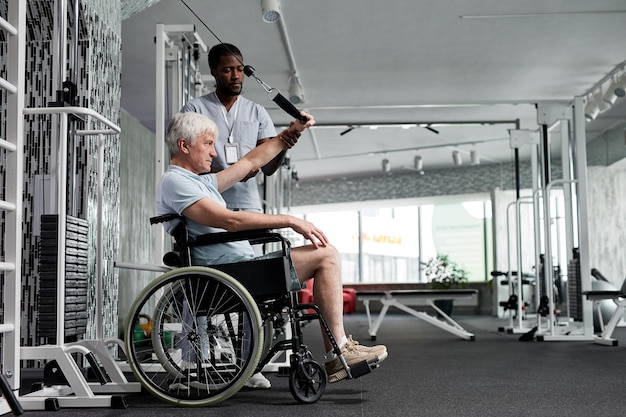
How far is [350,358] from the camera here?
2.58m

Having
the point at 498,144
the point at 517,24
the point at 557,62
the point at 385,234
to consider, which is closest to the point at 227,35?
the point at 517,24

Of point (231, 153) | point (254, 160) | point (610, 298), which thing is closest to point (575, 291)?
point (610, 298)

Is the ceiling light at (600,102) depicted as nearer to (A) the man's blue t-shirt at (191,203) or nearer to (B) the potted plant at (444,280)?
(B) the potted plant at (444,280)

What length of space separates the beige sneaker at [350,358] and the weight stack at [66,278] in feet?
2.89

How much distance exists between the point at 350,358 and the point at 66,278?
989mm

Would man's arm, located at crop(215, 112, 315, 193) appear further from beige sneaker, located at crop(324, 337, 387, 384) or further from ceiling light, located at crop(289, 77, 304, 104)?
ceiling light, located at crop(289, 77, 304, 104)

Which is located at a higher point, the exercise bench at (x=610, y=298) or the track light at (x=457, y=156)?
the track light at (x=457, y=156)

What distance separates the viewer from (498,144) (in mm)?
11469

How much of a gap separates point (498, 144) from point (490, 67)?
14.1 ft

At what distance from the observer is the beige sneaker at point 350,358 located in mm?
2541

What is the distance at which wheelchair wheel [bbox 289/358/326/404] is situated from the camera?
2479 mm

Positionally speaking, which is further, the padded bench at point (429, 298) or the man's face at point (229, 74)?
the padded bench at point (429, 298)

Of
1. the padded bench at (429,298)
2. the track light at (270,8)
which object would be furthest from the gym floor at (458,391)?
the track light at (270,8)

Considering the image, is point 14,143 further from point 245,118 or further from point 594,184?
point 594,184
